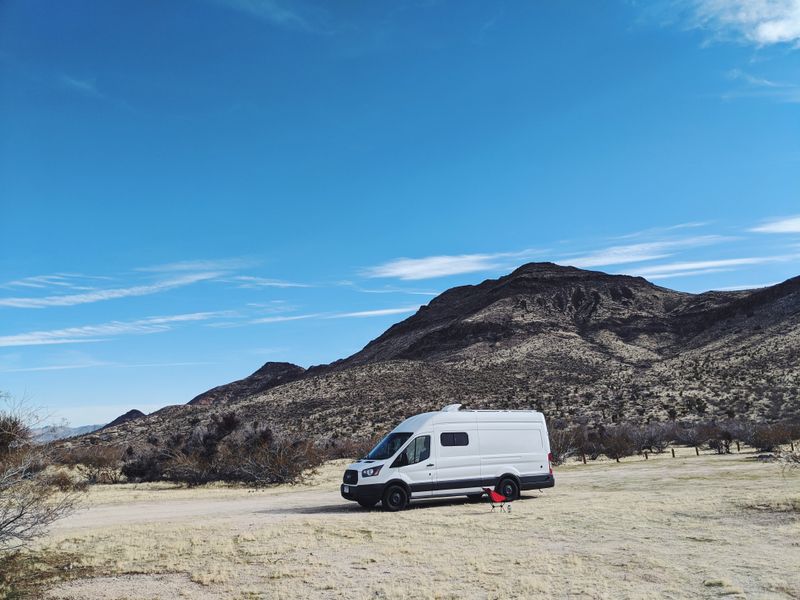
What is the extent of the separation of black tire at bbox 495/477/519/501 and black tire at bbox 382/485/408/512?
2.76 metres

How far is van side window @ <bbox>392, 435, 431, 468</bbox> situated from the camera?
52.8 ft

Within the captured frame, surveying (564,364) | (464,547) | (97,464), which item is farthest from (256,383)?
(464,547)

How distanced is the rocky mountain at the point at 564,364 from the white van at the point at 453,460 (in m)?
15.4

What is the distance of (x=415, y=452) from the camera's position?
16266mm

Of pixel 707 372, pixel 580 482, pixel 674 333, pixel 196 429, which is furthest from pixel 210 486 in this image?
pixel 674 333

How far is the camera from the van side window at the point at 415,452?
16.1 m

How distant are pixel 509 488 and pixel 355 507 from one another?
13.6ft

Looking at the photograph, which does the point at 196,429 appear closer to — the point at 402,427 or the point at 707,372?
Result: the point at 402,427

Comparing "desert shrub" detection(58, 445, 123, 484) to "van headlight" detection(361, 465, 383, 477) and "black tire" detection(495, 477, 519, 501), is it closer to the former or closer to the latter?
"van headlight" detection(361, 465, 383, 477)

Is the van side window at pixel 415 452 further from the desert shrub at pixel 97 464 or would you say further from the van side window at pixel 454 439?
the desert shrub at pixel 97 464

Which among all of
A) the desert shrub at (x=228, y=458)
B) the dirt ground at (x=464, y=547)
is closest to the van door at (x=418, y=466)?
the dirt ground at (x=464, y=547)

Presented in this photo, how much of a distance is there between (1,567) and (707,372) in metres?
59.3

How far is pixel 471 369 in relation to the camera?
75562mm

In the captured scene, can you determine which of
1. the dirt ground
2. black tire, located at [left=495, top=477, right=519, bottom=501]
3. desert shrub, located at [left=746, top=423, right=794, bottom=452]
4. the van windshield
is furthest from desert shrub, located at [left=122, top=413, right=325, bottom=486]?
desert shrub, located at [left=746, top=423, right=794, bottom=452]
